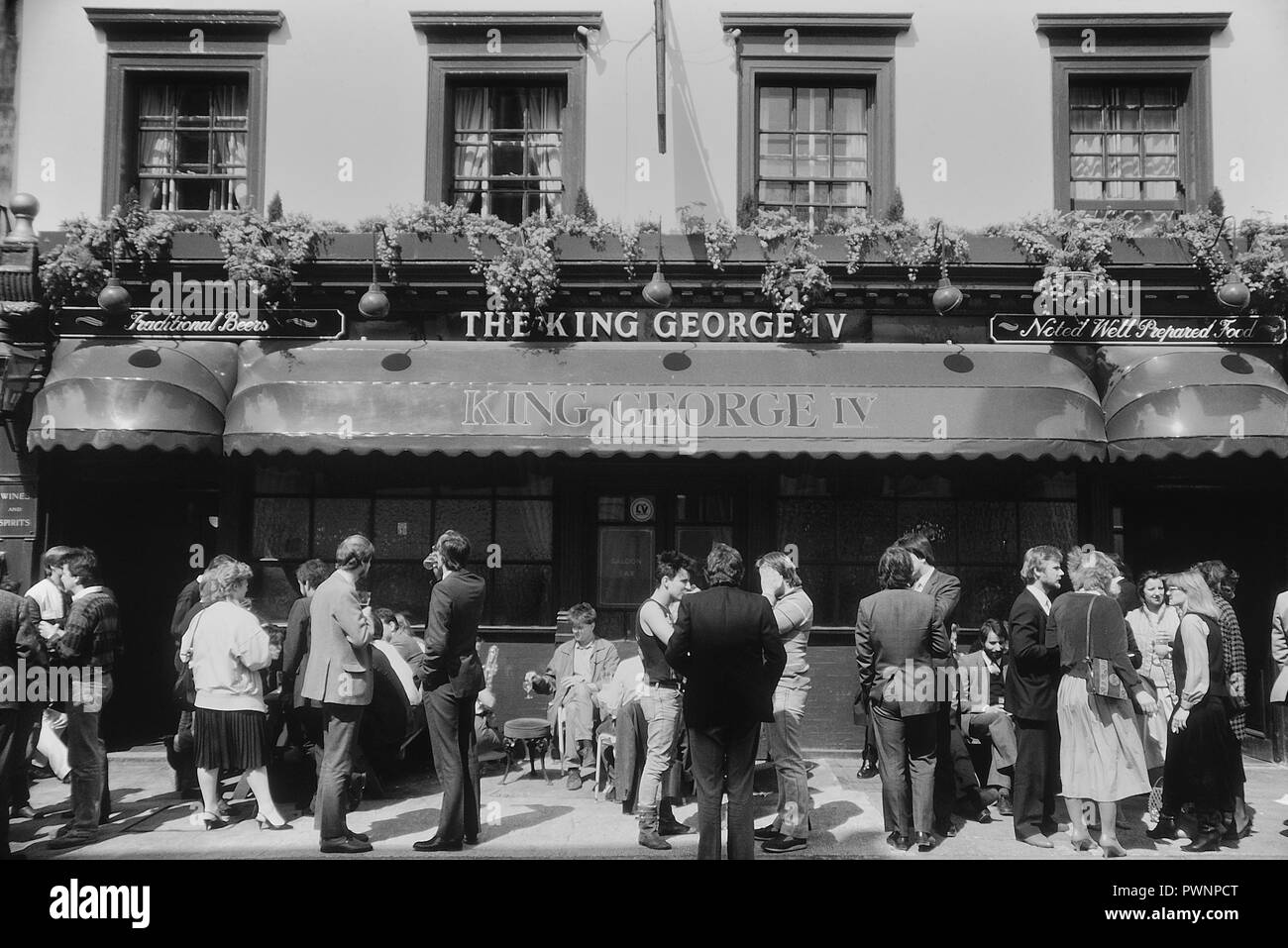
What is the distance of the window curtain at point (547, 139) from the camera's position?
33.0 feet

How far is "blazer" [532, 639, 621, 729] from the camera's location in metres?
8.59

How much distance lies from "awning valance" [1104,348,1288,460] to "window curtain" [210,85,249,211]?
30.7 feet

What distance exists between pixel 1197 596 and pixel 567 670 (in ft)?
17.2

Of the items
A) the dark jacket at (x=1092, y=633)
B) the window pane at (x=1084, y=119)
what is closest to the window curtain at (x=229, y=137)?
the window pane at (x=1084, y=119)

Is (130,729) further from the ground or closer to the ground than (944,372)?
closer to the ground

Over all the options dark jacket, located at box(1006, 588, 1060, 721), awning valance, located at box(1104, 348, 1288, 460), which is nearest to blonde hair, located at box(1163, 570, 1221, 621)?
dark jacket, located at box(1006, 588, 1060, 721)

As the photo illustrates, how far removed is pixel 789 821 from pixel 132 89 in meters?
10.0

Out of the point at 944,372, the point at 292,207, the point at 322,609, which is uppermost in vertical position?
the point at 292,207

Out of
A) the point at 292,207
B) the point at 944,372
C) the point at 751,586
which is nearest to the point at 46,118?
the point at 292,207

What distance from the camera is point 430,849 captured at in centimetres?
651

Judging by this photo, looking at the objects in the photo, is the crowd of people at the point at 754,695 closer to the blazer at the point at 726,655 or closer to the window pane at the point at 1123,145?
the blazer at the point at 726,655
